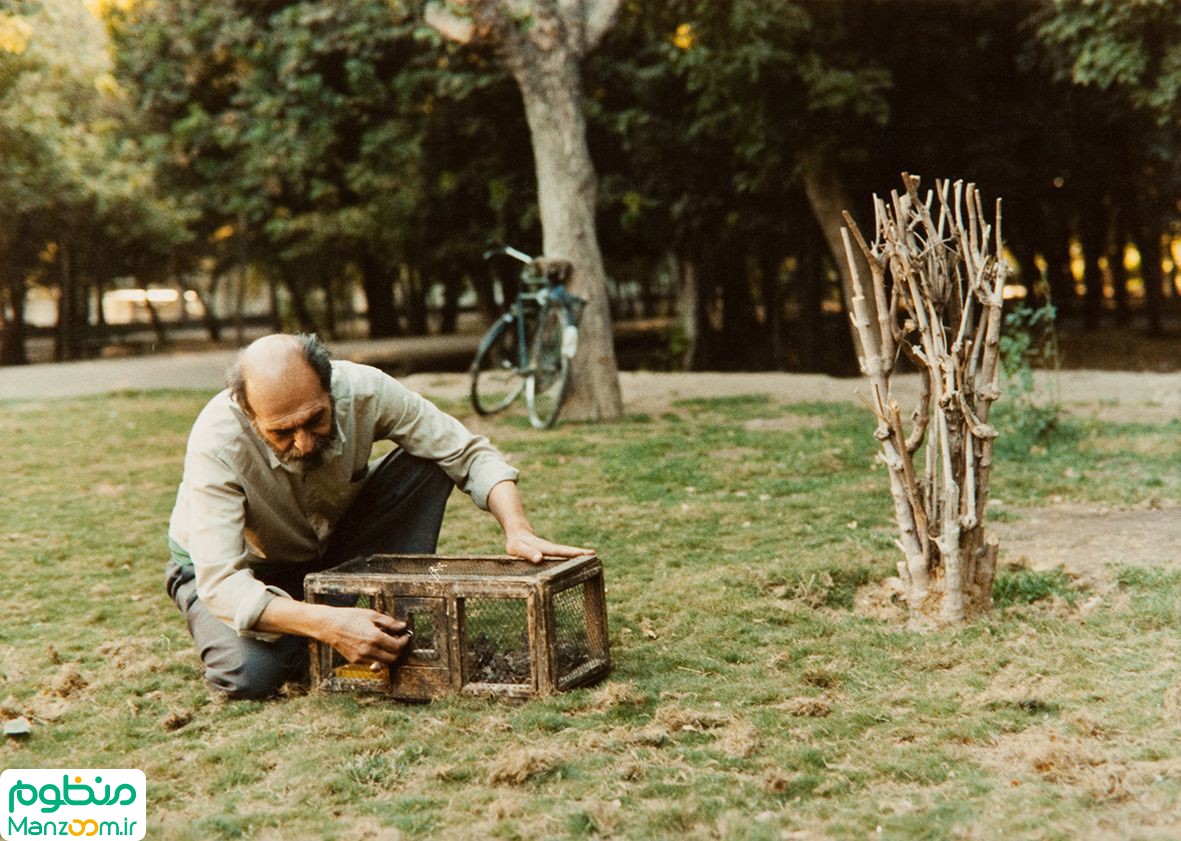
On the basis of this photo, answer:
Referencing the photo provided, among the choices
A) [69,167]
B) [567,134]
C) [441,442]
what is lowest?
[441,442]

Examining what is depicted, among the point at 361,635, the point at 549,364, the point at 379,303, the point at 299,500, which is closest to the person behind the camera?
the point at 361,635

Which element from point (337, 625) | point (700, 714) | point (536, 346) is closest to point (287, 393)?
point (337, 625)

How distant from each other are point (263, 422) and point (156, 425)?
26.0 feet

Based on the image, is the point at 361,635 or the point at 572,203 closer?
the point at 361,635

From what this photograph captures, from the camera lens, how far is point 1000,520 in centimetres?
617

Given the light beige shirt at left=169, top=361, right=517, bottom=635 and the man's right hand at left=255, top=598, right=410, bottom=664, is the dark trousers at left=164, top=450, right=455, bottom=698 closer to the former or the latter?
the light beige shirt at left=169, top=361, right=517, bottom=635

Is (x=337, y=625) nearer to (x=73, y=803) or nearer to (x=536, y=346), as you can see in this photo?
(x=73, y=803)

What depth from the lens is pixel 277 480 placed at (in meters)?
3.98

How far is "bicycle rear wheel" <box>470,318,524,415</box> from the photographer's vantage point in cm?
1069

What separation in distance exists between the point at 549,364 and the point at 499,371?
0.63m

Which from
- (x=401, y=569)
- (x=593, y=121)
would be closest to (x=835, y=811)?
(x=401, y=569)

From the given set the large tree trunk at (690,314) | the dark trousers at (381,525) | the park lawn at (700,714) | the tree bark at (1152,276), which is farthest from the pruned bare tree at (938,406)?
the tree bark at (1152,276)

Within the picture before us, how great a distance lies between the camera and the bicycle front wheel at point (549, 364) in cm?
1037

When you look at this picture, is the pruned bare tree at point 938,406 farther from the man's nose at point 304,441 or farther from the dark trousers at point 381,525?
the man's nose at point 304,441
